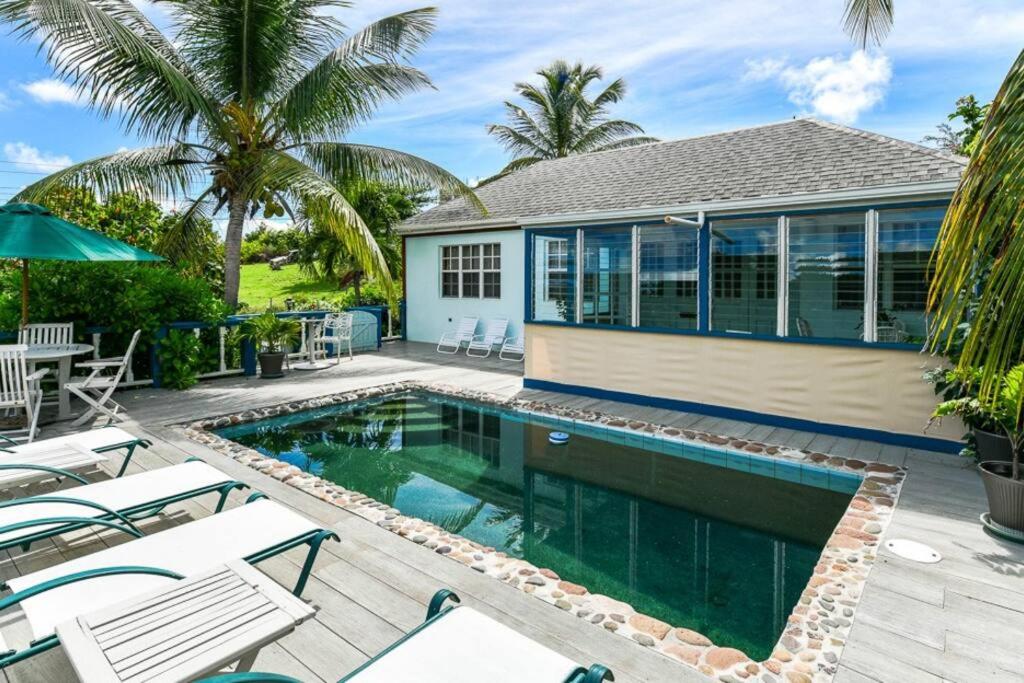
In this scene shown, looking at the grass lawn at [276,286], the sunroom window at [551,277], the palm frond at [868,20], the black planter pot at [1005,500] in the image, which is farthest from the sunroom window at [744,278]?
the grass lawn at [276,286]

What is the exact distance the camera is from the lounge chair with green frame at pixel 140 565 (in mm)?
2312

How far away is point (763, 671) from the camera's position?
2.83m

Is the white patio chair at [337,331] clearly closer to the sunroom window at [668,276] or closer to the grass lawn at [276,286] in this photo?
the sunroom window at [668,276]

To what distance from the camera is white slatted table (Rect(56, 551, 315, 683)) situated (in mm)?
1911

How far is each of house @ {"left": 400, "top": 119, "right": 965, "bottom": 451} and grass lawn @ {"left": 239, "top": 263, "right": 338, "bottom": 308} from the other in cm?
1839

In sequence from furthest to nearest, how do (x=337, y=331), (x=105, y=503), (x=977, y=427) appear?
(x=337, y=331) → (x=977, y=427) → (x=105, y=503)

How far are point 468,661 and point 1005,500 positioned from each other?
4.32 meters

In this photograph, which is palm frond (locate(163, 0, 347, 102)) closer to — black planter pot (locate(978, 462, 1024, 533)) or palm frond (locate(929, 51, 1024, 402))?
palm frond (locate(929, 51, 1024, 402))

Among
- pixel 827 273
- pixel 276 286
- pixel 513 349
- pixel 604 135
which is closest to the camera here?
pixel 827 273

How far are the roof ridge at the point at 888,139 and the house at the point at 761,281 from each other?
2.9 inches

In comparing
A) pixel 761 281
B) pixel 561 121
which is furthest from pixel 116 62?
pixel 561 121

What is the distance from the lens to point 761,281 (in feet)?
30.4

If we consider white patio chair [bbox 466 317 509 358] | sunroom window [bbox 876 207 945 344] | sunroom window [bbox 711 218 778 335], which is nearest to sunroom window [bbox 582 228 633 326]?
sunroom window [bbox 711 218 778 335]

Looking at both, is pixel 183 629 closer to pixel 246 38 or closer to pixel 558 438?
pixel 558 438
